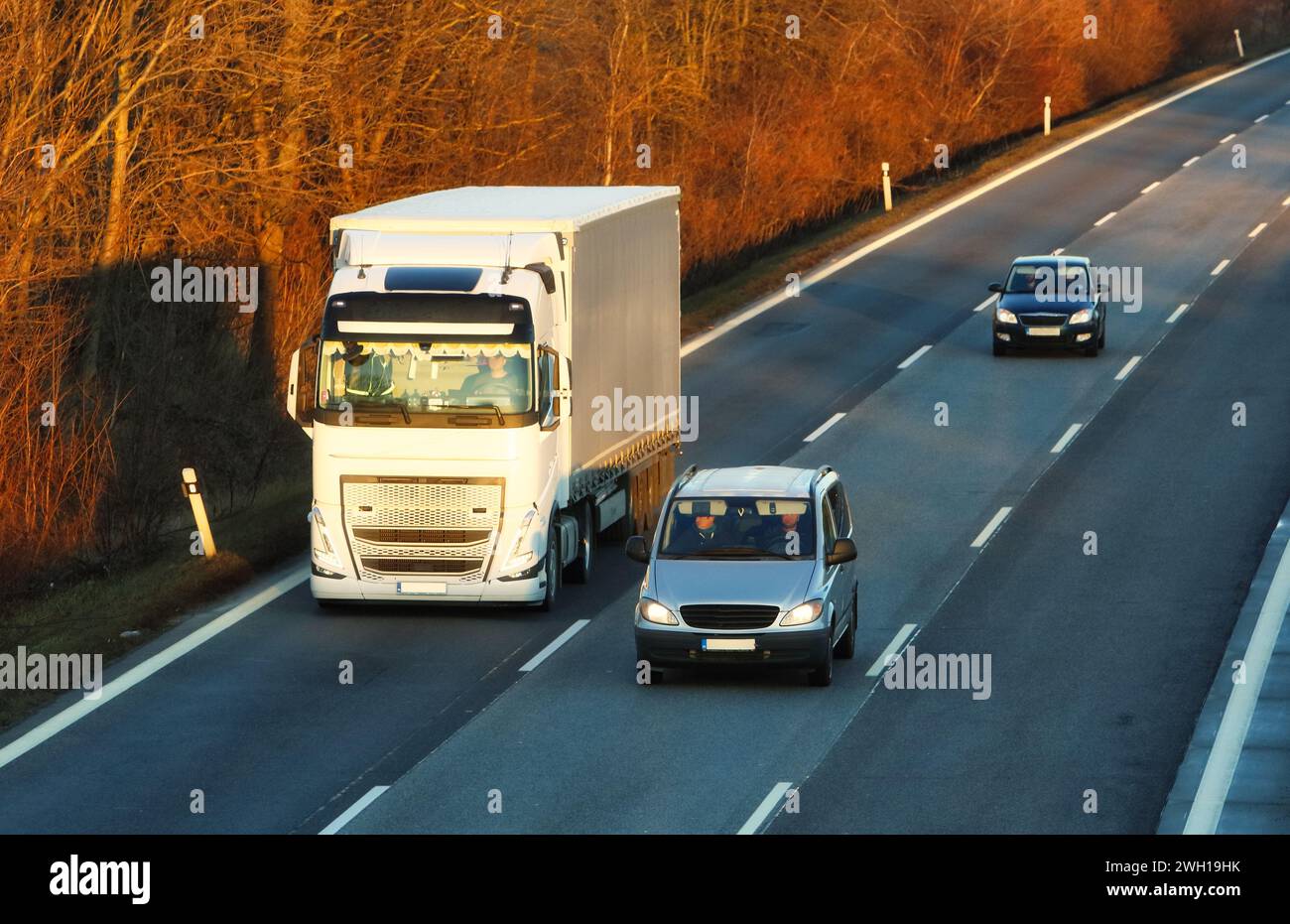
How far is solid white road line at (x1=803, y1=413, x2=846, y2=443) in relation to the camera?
1176 inches

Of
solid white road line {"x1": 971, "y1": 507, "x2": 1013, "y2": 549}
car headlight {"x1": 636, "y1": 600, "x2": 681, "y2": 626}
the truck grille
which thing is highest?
the truck grille

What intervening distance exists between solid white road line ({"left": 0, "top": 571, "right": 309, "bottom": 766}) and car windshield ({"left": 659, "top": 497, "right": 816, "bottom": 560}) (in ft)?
14.9

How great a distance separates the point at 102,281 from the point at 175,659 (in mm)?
13286

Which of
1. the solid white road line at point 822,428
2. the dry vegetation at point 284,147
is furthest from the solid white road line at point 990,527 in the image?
the dry vegetation at point 284,147

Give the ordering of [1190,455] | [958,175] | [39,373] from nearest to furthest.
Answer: [39,373], [1190,455], [958,175]

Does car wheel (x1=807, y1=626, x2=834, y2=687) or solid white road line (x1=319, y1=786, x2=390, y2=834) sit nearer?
solid white road line (x1=319, y1=786, x2=390, y2=834)

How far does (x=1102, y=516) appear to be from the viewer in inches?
985

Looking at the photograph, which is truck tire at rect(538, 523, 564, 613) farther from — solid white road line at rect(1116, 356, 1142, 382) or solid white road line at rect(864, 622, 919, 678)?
solid white road line at rect(1116, 356, 1142, 382)

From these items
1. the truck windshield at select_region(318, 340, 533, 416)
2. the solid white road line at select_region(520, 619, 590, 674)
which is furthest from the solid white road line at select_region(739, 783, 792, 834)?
the truck windshield at select_region(318, 340, 533, 416)

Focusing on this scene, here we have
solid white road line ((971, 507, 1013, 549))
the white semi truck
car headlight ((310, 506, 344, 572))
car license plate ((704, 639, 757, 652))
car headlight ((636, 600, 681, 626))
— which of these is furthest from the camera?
solid white road line ((971, 507, 1013, 549))

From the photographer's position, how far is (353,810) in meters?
14.3

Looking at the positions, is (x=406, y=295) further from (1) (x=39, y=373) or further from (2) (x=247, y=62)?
(2) (x=247, y=62)

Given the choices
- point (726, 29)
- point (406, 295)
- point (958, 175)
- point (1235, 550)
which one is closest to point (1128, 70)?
point (958, 175)

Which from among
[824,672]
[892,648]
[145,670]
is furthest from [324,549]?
[892,648]
